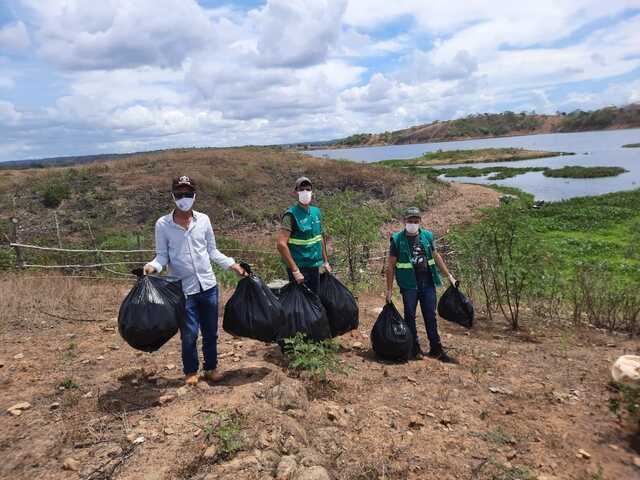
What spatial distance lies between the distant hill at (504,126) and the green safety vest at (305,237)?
11187 cm

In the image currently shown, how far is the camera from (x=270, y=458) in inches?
98.8

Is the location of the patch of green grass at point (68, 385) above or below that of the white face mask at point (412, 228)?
below

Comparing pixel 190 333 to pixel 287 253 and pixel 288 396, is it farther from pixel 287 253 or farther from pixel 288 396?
pixel 287 253

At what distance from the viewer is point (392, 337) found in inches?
173

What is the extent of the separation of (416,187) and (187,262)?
25.9 meters

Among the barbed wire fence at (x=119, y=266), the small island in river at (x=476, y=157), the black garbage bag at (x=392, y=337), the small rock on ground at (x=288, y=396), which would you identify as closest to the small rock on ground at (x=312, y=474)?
the small rock on ground at (x=288, y=396)

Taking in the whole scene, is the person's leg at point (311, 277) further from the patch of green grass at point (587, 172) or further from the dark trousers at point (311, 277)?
the patch of green grass at point (587, 172)

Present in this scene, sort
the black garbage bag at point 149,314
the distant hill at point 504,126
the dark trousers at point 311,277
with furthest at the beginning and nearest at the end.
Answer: the distant hill at point 504,126 → the dark trousers at point 311,277 → the black garbage bag at point 149,314

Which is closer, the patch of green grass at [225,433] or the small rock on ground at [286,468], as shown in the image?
→ the small rock on ground at [286,468]

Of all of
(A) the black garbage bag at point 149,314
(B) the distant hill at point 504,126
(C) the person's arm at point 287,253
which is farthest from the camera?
(B) the distant hill at point 504,126

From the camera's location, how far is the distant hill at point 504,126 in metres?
97.5

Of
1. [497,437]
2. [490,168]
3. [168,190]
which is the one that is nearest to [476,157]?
[490,168]

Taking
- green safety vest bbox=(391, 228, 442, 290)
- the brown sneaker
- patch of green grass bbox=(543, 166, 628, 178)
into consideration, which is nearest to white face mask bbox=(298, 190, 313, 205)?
green safety vest bbox=(391, 228, 442, 290)

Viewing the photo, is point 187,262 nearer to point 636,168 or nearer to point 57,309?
point 57,309
